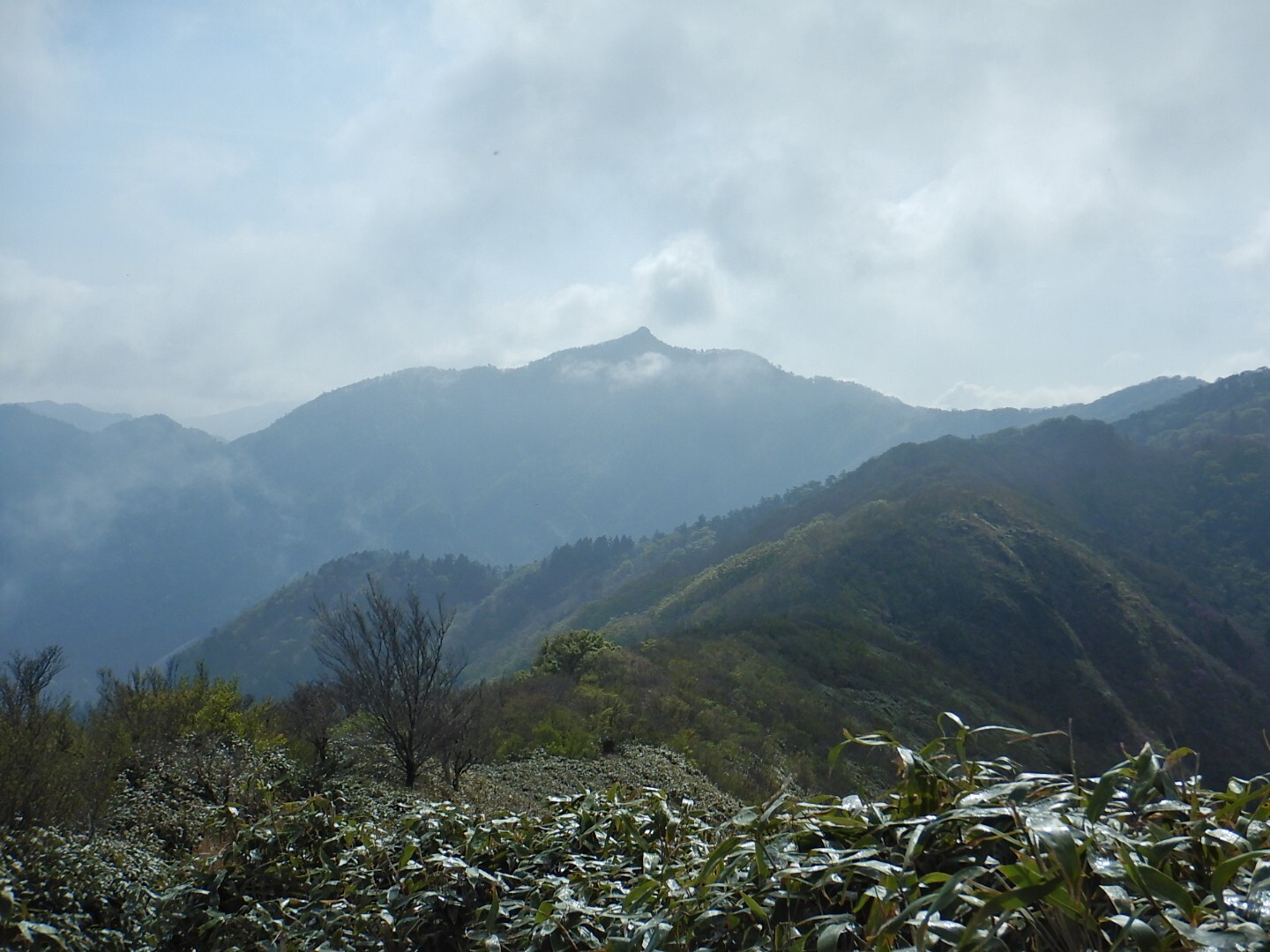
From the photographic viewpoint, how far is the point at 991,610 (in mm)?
38312

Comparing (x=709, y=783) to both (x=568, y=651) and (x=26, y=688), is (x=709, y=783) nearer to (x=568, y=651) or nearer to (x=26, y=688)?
(x=568, y=651)

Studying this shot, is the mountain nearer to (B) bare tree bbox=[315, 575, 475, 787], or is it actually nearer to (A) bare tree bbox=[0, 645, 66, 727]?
(B) bare tree bbox=[315, 575, 475, 787]

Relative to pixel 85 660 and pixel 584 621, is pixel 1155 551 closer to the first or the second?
pixel 584 621

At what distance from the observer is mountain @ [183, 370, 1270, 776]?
843 inches

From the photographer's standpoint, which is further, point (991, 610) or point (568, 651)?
point (991, 610)

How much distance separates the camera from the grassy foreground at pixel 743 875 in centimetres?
144

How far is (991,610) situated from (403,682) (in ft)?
118

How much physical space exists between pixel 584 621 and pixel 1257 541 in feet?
184

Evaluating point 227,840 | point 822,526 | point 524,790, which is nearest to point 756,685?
point 524,790

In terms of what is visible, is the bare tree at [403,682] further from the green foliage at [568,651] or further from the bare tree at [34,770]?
the green foliage at [568,651]

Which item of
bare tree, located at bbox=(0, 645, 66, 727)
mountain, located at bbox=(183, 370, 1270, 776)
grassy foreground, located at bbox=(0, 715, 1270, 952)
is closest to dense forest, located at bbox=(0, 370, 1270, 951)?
grassy foreground, located at bbox=(0, 715, 1270, 952)

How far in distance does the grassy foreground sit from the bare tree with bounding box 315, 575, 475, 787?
6.58 m

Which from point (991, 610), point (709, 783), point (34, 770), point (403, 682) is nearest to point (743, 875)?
point (34, 770)

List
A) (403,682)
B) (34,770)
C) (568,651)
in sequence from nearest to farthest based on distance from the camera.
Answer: (34,770)
(403,682)
(568,651)
